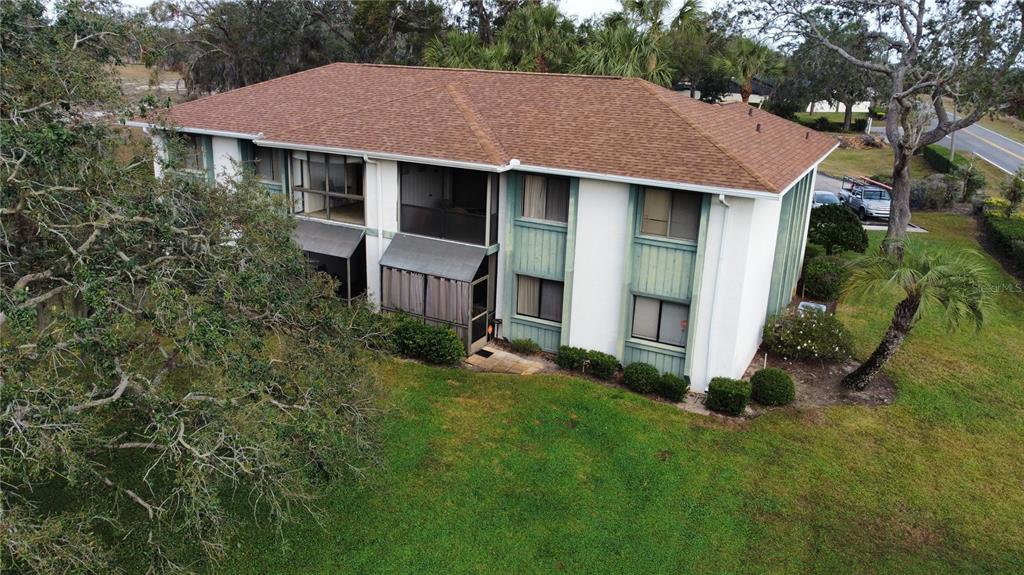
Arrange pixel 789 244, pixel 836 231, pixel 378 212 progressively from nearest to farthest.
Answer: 1. pixel 378 212
2. pixel 789 244
3. pixel 836 231

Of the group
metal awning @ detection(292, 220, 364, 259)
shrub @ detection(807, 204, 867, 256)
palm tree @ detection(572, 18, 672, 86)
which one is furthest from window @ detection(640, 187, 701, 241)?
palm tree @ detection(572, 18, 672, 86)

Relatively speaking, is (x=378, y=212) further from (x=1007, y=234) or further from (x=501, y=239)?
(x=1007, y=234)

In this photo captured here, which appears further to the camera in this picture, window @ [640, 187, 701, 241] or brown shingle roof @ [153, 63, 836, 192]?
brown shingle roof @ [153, 63, 836, 192]

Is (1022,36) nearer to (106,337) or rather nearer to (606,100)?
(606,100)

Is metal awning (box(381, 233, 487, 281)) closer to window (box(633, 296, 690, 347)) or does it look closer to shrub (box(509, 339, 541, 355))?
shrub (box(509, 339, 541, 355))

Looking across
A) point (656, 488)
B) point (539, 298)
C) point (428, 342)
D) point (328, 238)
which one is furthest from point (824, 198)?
point (656, 488)

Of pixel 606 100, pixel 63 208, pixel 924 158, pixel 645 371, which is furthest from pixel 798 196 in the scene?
pixel 924 158

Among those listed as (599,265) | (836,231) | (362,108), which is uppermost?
(362,108)
